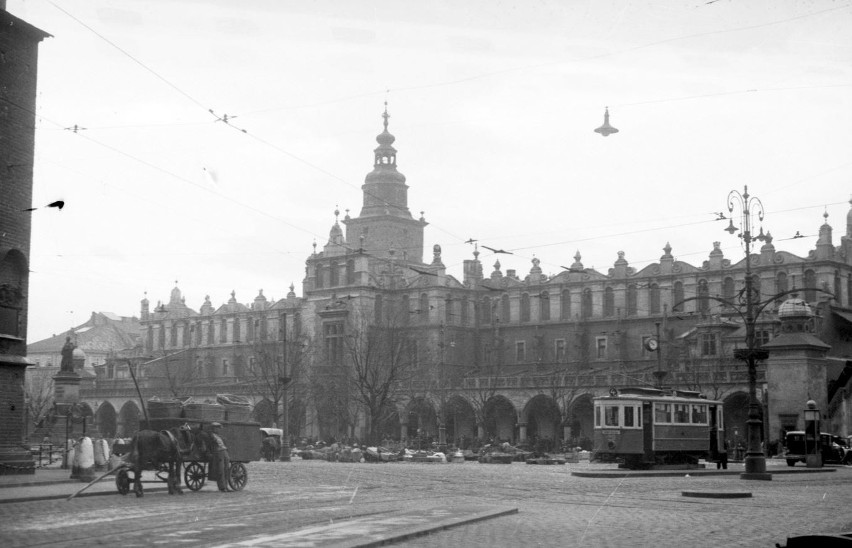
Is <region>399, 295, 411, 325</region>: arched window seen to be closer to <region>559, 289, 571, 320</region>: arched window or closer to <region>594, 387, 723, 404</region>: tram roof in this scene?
<region>559, 289, 571, 320</region>: arched window

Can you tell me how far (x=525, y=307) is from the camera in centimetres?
8931

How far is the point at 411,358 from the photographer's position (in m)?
79.3

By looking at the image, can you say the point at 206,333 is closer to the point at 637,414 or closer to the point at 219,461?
the point at 637,414

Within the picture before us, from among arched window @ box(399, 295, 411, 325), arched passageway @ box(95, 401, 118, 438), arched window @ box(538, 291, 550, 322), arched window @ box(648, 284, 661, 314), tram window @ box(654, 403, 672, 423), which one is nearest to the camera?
tram window @ box(654, 403, 672, 423)

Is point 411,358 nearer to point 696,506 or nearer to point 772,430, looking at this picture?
point 772,430

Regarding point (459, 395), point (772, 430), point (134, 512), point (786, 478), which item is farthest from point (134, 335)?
point (134, 512)

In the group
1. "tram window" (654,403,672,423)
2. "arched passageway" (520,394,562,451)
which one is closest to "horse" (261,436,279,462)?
"tram window" (654,403,672,423)

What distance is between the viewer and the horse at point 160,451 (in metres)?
20.6

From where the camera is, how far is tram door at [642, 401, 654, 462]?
36.8 meters

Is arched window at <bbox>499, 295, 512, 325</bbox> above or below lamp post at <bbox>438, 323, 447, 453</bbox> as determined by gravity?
above

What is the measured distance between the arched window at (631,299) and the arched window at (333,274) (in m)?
23.5

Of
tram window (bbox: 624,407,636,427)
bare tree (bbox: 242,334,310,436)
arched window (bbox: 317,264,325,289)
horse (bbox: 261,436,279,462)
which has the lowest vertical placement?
horse (bbox: 261,436,279,462)

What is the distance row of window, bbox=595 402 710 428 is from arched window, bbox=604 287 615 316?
45426mm

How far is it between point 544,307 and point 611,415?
50918 millimetres
